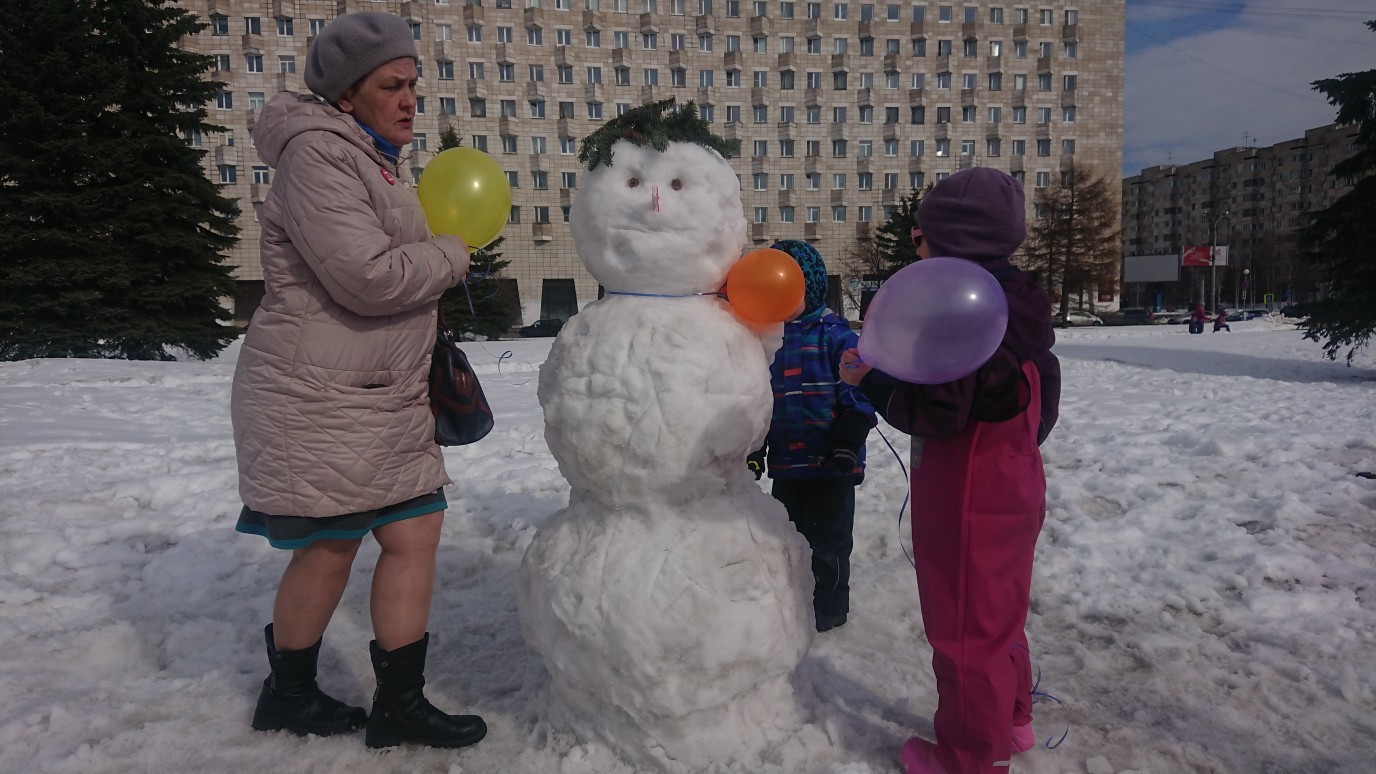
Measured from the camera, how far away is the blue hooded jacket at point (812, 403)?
3.11 meters

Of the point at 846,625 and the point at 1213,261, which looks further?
the point at 1213,261

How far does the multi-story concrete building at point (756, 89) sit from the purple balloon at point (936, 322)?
39965mm

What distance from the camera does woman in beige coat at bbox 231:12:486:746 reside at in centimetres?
199

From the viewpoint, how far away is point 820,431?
3143mm

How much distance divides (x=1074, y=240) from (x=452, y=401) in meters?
43.2

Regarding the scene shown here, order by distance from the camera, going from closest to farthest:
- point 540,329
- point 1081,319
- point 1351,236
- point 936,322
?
point 936,322 < point 1351,236 < point 540,329 < point 1081,319

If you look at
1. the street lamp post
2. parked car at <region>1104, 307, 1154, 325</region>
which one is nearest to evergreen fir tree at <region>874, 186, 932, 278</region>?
parked car at <region>1104, 307, 1154, 325</region>

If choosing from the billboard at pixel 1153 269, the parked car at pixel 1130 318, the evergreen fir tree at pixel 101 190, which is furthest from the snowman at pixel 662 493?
the billboard at pixel 1153 269

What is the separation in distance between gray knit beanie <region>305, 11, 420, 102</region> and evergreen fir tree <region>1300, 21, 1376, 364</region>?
44.4ft

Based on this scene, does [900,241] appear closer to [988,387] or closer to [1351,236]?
[1351,236]

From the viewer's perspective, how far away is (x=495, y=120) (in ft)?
138

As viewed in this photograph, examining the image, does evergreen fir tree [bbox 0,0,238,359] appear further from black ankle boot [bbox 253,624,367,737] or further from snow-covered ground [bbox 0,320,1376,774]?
black ankle boot [bbox 253,624,367,737]

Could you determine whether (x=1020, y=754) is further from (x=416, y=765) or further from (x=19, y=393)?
(x=19, y=393)

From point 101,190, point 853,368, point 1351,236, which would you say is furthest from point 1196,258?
point 853,368
